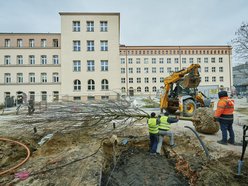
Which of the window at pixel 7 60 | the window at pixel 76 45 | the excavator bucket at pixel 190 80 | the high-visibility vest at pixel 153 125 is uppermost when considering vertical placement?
the window at pixel 76 45

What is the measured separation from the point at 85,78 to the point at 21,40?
13.8 metres

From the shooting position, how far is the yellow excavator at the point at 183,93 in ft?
29.6

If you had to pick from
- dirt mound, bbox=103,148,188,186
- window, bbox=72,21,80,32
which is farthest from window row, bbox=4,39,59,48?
dirt mound, bbox=103,148,188,186

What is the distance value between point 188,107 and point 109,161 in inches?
267

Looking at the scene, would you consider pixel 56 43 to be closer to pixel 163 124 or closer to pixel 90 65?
pixel 90 65

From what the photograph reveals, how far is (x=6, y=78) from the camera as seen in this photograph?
85.1ft

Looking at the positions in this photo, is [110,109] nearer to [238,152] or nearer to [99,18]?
[238,152]

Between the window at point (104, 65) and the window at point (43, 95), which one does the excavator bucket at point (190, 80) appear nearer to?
the window at point (104, 65)

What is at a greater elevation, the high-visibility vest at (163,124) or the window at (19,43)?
the window at (19,43)

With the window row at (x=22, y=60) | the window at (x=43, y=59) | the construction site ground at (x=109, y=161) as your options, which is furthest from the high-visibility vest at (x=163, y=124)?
the window at (x=43, y=59)

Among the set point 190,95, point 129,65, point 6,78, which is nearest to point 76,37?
point 6,78

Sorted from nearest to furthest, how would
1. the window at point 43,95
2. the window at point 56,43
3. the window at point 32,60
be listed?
the window at point 43,95
the window at point 32,60
the window at point 56,43

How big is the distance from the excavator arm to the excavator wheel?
91 centimetres

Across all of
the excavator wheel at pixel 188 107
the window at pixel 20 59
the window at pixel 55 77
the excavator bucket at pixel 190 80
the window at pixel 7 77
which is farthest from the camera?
the window at pixel 20 59
